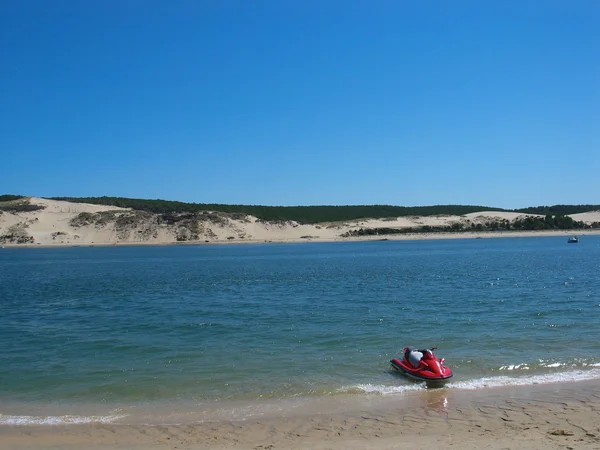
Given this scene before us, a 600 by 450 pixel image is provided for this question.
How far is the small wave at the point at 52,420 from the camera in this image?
10.5 m

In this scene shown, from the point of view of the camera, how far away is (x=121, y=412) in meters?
11.2

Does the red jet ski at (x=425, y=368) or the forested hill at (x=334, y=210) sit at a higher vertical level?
the forested hill at (x=334, y=210)

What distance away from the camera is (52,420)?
10.7m

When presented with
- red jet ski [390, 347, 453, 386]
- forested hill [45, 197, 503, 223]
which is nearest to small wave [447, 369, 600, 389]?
red jet ski [390, 347, 453, 386]

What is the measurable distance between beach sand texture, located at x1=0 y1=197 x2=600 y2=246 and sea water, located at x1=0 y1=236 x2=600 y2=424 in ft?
239

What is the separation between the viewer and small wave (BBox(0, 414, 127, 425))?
10539 mm

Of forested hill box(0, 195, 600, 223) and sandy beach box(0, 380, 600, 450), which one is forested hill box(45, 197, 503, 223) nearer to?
forested hill box(0, 195, 600, 223)

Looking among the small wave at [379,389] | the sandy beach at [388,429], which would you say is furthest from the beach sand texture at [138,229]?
the sandy beach at [388,429]

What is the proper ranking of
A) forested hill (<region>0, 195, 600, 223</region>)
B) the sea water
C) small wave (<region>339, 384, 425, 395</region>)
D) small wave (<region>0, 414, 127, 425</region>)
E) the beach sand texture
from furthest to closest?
1. forested hill (<region>0, 195, 600, 223</region>)
2. the beach sand texture
3. the sea water
4. small wave (<region>339, 384, 425, 395</region>)
5. small wave (<region>0, 414, 127, 425</region>)

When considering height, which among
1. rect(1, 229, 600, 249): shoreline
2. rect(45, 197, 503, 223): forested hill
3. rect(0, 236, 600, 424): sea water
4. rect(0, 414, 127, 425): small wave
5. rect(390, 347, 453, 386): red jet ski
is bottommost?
rect(0, 414, 127, 425): small wave

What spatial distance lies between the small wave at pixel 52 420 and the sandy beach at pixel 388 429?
27cm

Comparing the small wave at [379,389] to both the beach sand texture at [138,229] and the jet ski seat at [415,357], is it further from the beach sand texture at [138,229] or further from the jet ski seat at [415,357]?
the beach sand texture at [138,229]

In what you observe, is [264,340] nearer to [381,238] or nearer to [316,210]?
[381,238]

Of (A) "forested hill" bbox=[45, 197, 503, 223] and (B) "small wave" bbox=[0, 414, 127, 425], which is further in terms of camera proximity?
(A) "forested hill" bbox=[45, 197, 503, 223]
